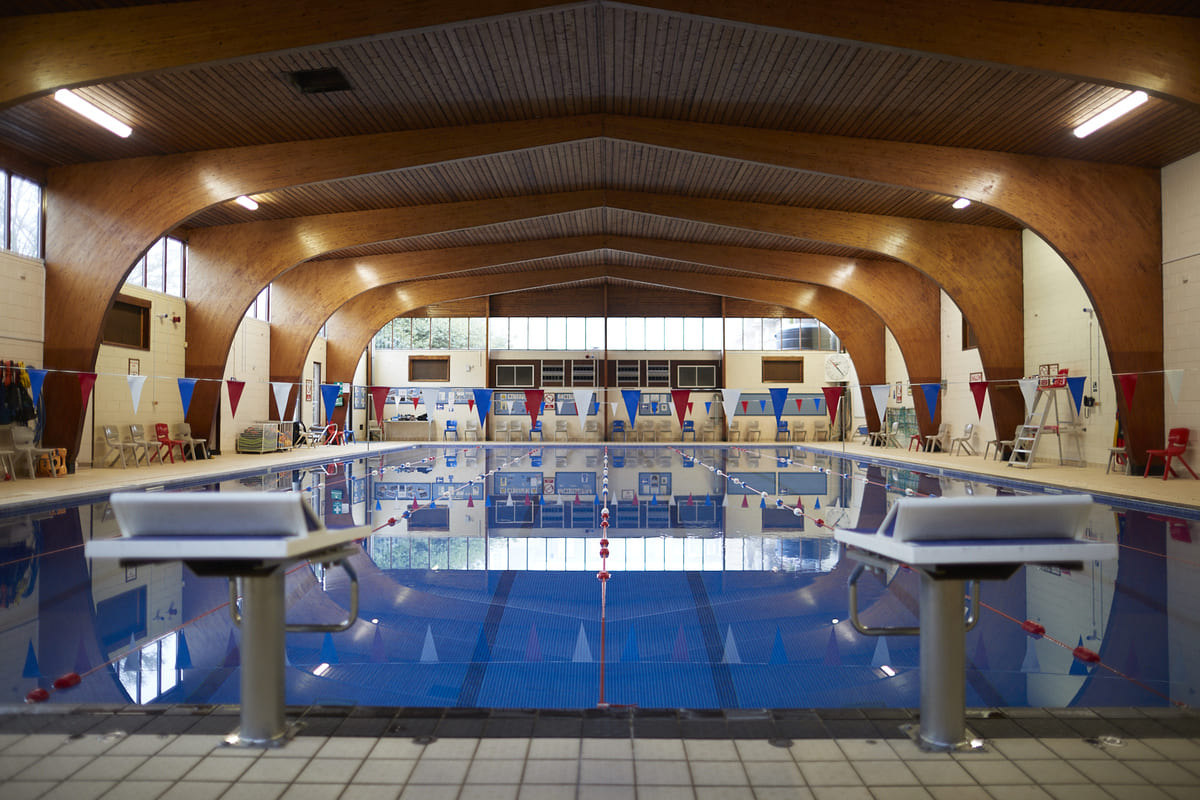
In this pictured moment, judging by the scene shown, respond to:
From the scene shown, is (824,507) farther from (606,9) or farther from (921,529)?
(921,529)

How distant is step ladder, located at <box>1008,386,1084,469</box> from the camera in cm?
1220

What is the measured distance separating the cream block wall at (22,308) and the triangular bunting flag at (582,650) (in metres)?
10.6

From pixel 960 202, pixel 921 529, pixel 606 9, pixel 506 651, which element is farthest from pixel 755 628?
pixel 960 202

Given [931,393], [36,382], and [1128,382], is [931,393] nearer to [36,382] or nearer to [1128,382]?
[1128,382]

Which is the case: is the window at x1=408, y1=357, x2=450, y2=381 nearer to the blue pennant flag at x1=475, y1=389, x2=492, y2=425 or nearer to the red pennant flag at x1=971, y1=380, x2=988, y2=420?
the blue pennant flag at x1=475, y1=389, x2=492, y2=425

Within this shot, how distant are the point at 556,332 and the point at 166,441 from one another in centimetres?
1285

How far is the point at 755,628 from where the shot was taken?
3717 millimetres

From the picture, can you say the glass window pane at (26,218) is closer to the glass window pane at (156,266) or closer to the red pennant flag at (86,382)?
the red pennant flag at (86,382)

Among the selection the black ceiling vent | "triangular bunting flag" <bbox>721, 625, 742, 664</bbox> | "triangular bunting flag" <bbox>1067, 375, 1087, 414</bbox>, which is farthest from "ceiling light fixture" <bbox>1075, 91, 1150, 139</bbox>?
the black ceiling vent

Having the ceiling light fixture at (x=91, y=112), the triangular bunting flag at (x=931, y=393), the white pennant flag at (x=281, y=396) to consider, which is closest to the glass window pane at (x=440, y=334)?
the white pennant flag at (x=281, y=396)

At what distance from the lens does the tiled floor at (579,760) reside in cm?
190

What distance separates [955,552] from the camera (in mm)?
1916

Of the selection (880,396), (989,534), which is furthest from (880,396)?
(989,534)

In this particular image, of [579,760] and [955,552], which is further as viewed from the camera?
[579,760]
